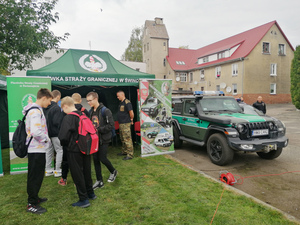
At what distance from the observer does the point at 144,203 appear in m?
3.60

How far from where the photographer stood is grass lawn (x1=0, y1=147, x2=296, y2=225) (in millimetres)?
3111

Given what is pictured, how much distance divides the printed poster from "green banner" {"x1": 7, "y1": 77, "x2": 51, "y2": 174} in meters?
2.95

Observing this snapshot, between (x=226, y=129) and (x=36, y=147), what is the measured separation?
14.3 feet

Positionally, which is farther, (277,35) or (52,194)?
(277,35)

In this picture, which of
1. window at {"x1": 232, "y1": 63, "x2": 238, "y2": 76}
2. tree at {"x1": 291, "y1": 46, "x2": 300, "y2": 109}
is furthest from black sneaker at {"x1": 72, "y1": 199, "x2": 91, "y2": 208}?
window at {"x1": 232, "y1": 63, "x2": 238, "y2": 76}

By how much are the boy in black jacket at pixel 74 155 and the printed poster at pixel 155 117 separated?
10.2ft

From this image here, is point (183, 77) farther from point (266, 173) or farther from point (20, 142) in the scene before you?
point (20, 142)

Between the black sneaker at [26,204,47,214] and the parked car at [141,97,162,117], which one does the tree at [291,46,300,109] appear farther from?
the black sneaker at [26,204,47,214]

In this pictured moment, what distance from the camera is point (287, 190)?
422cm

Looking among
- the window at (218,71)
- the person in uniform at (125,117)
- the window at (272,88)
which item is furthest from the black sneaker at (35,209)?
the window at (272,88)

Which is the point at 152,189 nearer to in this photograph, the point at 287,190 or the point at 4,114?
the point at 287,190

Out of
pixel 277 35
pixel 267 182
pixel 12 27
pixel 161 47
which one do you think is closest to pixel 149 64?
pixel 161 47

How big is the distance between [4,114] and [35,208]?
6.23 meters

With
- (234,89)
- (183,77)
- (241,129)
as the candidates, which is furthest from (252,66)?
(241,129)
